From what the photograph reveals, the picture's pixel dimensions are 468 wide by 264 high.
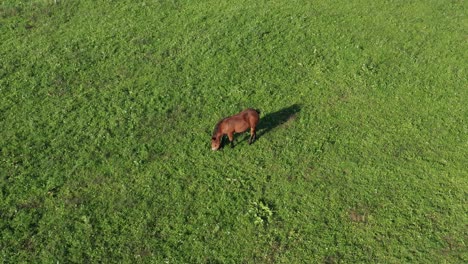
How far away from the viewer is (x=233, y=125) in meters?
12.5

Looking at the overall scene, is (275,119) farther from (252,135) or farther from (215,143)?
(215,143)

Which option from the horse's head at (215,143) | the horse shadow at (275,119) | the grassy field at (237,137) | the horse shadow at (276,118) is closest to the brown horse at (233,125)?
the horse's head at (215,143)

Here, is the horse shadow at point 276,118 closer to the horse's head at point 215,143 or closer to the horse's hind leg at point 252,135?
the horse's hind leg at point 252,135

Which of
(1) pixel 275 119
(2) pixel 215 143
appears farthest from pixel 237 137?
(1) pixel 275 119

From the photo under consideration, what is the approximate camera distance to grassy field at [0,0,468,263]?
1067cm

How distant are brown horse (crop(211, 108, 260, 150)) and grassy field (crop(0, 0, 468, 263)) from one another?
519mm

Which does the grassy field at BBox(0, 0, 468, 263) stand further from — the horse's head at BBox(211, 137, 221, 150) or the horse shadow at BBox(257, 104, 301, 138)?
the horse's head at BBox(211, 137, 221, 150)

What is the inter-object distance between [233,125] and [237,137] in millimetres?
1105

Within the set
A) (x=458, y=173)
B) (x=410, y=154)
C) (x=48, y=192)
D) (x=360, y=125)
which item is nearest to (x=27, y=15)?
(x=48, y=192)

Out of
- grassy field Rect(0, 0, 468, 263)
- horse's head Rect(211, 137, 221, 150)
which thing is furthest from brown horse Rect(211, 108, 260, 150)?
grassy field Rect(0, 0, 468, 263)

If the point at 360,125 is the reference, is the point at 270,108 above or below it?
above

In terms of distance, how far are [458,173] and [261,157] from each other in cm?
554

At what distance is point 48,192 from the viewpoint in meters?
11.7

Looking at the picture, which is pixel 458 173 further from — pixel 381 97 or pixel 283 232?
pixel 283 232
